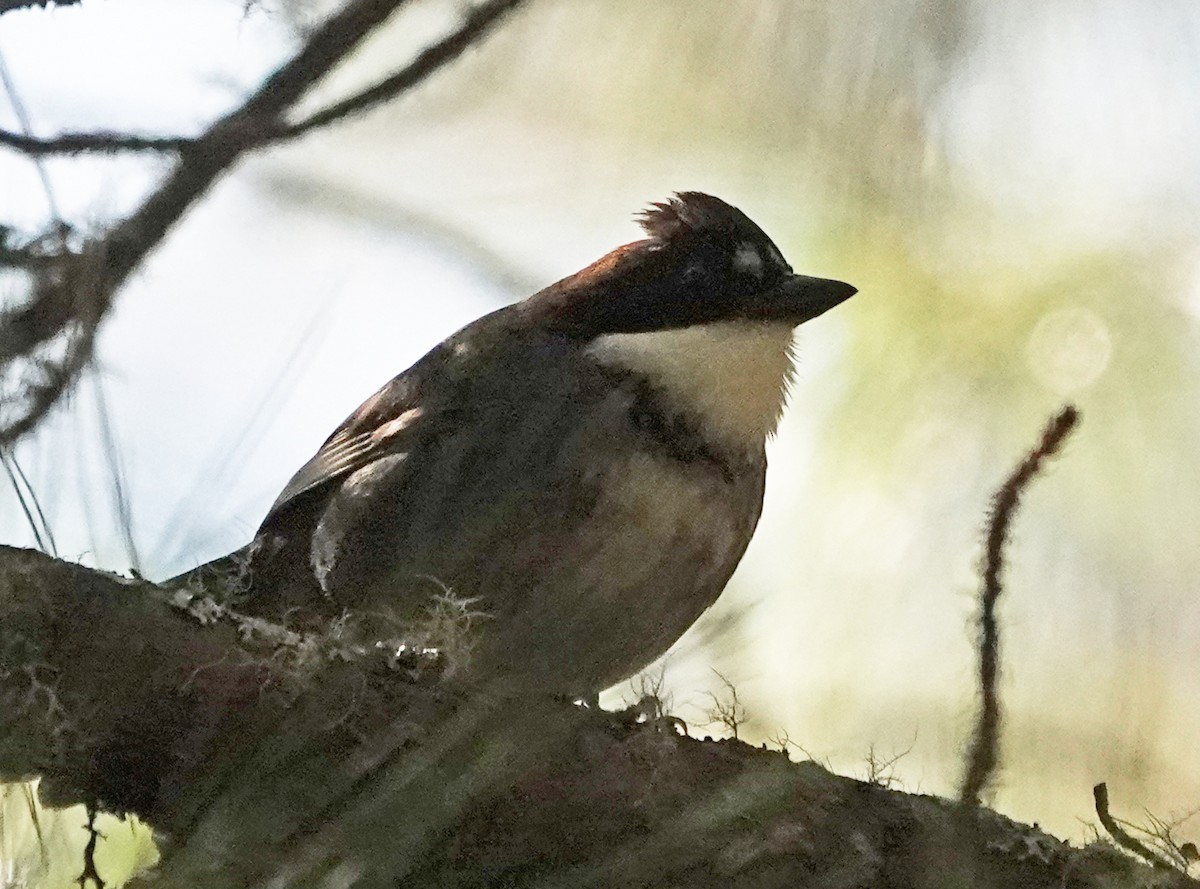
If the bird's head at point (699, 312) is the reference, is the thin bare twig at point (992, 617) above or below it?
below

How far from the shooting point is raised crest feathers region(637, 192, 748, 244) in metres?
1.79

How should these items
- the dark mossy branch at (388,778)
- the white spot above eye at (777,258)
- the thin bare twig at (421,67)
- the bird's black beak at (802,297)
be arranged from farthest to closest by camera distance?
the white spot above eye at (777,258)
the bird's black beak at (802,297)
the thin bare twig at (421,67)
the dark mossy branch at (388,778)

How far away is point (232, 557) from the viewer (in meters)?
1.68

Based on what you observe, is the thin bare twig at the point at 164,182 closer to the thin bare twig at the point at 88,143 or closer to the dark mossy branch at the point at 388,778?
the thin bare twig at the point at 88,143

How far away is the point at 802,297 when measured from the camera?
5.86 feet

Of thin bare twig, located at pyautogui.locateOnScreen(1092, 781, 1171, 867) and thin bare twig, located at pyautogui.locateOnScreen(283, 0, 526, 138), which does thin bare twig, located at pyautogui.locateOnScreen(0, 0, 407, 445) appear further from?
thin bare twig, located at pyautogui.locateOnScreen(1092, 781, 1171, 867)

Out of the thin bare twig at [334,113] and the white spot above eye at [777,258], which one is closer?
the thin bare twig at [334,113]

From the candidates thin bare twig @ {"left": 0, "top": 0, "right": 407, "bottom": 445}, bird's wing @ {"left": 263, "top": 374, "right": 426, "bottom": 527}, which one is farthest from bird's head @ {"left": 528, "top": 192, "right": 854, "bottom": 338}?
thin bare twig @ {"left": 0, "top": 0, "right": 407, "bottom": 445}

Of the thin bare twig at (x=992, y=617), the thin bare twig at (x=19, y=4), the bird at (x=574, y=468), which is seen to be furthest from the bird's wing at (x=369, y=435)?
the thin bare twig at (x=992, y=617)

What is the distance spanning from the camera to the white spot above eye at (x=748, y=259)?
1.87 metres

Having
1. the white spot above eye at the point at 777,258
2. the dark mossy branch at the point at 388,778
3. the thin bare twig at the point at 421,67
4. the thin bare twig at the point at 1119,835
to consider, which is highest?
the thin bare twig at the point at 421,67

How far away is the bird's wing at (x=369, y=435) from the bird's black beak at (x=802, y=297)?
0.49 m

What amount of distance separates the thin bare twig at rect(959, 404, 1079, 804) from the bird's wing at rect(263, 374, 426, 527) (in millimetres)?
761

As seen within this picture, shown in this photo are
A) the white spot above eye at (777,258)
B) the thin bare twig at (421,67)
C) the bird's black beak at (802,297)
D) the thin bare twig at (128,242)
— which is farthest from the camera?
the white spot above eye at (777,258)
